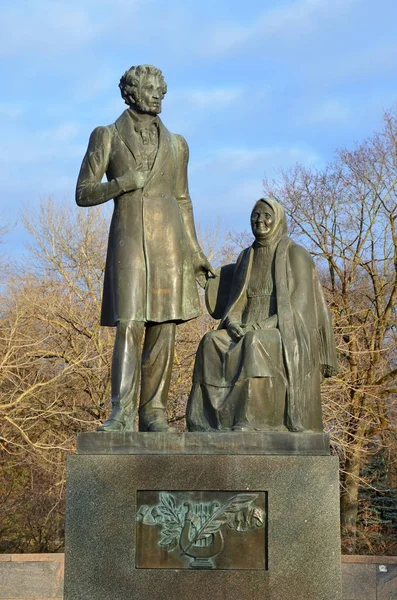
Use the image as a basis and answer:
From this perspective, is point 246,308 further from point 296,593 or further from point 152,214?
point 296,593

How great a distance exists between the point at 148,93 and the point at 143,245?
1.13 m

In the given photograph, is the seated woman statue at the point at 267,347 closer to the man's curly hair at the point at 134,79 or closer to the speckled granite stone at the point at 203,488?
the speckled granite stone at the point at 203,488

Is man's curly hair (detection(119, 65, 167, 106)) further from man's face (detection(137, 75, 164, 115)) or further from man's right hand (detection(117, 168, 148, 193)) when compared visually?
man's right hand (detection(117, 168, 148, 193))

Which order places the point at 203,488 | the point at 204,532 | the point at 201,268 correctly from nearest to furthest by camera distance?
1. the point at 204,532
2. the point at 203,488
3. the point at 201,268

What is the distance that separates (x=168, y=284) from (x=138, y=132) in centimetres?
117

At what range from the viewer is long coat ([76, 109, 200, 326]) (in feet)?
23.8

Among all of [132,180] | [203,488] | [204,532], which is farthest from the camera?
[132,180]

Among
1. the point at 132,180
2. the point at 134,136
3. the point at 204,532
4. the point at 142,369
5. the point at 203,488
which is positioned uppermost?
the point at 134,136

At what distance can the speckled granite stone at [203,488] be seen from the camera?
A: 6.46 meters

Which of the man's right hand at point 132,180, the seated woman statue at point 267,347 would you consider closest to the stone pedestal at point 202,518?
the seated woman statue at point 267,347

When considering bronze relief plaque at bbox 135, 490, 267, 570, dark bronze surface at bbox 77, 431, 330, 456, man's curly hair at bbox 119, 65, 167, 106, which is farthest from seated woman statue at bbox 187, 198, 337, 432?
man's curly hair at bbox 119, 65, 167, 106

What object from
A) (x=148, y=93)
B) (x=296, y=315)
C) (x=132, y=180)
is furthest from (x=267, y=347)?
(x=148, y=93)

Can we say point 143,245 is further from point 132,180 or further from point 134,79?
point 134,79

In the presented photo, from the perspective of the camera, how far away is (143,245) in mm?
7320
